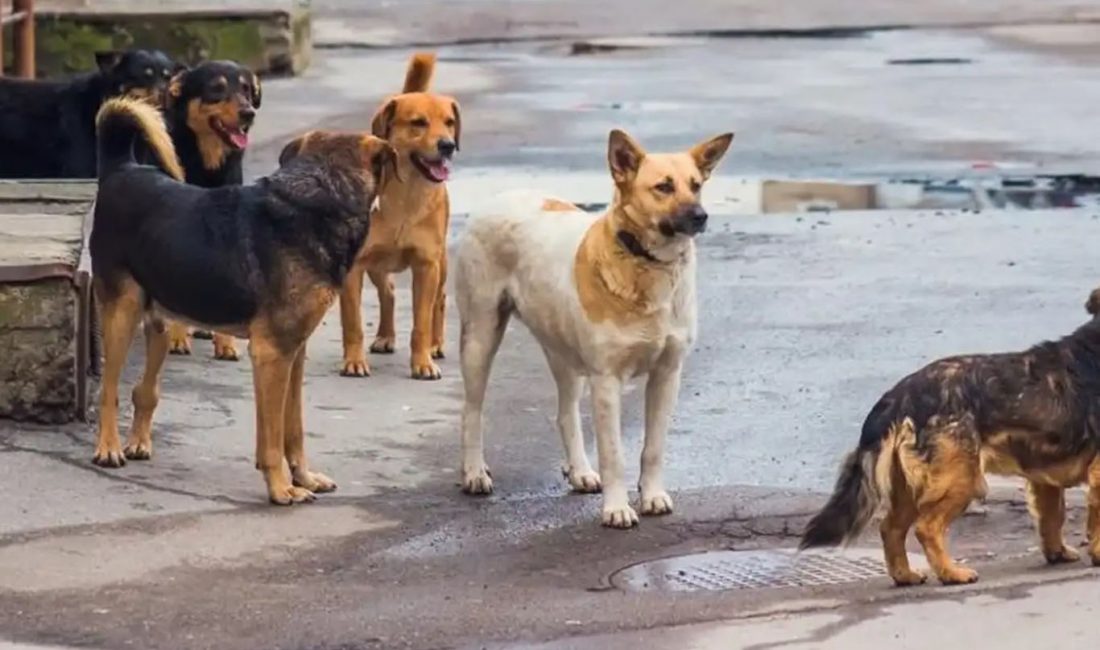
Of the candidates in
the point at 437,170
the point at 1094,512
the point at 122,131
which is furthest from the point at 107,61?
the point at 1094,512

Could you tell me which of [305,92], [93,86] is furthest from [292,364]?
[305,92]

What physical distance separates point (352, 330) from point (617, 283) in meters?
2.73

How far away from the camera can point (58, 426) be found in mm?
9523

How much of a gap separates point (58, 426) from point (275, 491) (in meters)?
1.41

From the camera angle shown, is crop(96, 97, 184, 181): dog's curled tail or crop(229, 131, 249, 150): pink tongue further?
crop(229, 131, 249, 150): pink tongue

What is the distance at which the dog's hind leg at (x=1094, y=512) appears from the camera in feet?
24.1

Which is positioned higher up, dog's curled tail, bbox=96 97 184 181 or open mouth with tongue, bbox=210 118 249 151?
dog's curled tail, bbox=96 97 184 181

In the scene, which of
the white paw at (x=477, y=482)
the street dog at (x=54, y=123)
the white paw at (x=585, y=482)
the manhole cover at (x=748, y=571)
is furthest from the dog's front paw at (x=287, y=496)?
the street dog at (x=54, y=123)

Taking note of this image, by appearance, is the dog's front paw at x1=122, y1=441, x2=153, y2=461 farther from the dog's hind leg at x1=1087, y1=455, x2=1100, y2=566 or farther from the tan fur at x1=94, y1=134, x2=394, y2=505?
the dog's hind leg at x1=1087, y1=455, x2=1100, y2=566

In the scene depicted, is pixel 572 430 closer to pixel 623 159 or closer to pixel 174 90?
pixel 623 159

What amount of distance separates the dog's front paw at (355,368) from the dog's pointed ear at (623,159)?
288 cm

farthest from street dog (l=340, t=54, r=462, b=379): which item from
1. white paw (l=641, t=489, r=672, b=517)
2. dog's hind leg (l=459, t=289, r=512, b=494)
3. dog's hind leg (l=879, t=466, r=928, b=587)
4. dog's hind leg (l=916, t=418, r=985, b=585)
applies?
dog's hind leg (l=916, t=418, r=985, b=585)

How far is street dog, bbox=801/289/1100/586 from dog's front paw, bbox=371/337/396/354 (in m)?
4.17

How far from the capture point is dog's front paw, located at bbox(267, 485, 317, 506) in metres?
8.53
